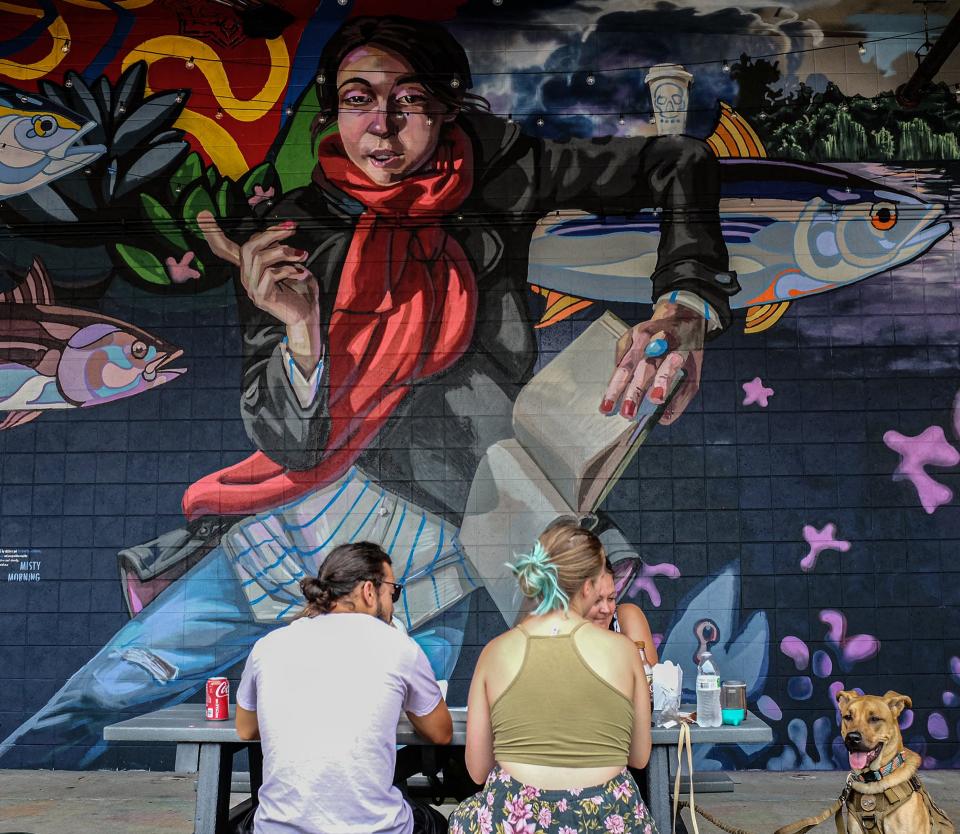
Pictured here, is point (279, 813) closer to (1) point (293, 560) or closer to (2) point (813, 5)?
(1) point (293, 560)

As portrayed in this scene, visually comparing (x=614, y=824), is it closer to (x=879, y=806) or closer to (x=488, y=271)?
(x=879, y=806)

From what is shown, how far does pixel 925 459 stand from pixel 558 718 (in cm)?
439

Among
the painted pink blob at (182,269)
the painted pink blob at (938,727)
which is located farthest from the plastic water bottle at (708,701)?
the painted pink blob at (182,269)

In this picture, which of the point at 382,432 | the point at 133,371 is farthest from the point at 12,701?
the point at 382,432

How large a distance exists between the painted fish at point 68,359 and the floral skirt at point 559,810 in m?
4.43

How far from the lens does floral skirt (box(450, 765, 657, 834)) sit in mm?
2596

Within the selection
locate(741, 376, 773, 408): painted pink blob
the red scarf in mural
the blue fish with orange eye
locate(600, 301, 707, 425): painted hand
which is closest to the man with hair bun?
the red scarf in mural

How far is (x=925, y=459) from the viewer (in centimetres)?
612

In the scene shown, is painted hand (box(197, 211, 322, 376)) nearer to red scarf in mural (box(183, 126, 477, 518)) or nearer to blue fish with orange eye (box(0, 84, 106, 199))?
red scarf in mural (box(183, 126, 477, 518))

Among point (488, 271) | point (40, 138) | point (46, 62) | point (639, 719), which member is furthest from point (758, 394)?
point (46, 62)

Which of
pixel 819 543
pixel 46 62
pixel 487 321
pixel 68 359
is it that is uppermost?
pixel 46 62

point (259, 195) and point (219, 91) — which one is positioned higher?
point (219, 91)

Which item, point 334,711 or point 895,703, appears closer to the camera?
point 334,711

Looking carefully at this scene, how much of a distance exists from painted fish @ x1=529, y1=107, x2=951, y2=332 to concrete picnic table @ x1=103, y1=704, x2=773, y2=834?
3435 millimetres
